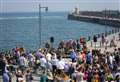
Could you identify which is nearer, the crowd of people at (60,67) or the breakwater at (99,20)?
the crowd of people at (60,67)

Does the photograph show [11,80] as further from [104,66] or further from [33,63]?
[104,66]

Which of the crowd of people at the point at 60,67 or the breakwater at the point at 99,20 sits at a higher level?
the crowd of people at the point at 60,67

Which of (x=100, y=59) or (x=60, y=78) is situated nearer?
(x=60, y=78)

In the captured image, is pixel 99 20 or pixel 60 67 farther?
pixel 99 20

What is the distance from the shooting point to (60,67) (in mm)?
22672

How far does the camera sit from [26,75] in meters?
22.2

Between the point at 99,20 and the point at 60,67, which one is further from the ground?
the point at 60,67

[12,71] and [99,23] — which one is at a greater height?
[12,71]

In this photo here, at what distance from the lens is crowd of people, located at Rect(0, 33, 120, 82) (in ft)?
67.6

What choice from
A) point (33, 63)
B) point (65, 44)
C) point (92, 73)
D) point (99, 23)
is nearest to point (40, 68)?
point (33, 63)

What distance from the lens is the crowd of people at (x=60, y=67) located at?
2059 cm

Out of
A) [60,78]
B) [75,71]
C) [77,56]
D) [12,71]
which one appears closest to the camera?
[60,78]

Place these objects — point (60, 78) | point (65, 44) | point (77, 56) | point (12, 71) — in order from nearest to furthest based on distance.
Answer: point (60, 78) < point (12, 71) < point (77, 56) < point (65, 44)

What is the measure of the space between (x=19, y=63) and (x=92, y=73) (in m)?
4.54
